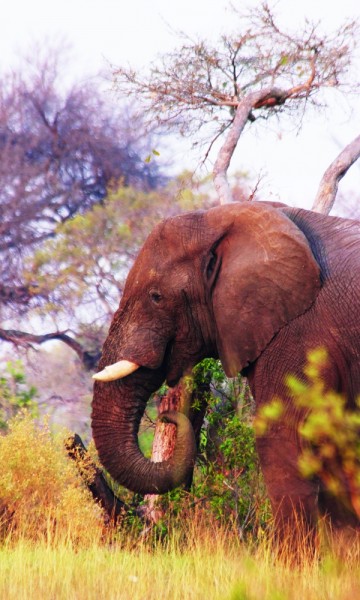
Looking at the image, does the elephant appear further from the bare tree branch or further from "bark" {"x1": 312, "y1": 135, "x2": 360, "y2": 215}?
the bare tree branch

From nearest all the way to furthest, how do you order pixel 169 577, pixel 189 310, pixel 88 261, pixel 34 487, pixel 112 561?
pixel 169 577 → pixel 112 561 → pixel 189 310 → pixel 34 487 → pixel 88 261

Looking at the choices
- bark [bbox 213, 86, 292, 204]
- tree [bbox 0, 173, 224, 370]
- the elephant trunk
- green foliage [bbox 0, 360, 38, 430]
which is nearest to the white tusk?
the elephant trunk

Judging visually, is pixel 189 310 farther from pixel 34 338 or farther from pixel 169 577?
pixel 34 338

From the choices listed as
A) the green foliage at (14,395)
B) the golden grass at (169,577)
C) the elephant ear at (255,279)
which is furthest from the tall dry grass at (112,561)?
the green foliage at (14,395)

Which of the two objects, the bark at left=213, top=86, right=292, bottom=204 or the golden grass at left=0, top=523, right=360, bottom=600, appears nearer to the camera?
the golden grass at left=0, top=523, right=360, bottom=600

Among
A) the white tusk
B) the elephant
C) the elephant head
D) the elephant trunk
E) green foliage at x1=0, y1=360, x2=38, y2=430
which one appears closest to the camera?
the elephant

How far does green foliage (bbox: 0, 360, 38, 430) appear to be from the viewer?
36.6 feet

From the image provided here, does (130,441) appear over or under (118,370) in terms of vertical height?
under

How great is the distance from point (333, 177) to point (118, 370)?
486 centimetres

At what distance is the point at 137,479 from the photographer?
6.85 m

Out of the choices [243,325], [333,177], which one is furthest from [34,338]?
[243,325]

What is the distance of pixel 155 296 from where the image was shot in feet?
21.6

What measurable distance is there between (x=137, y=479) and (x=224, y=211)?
1688 mm

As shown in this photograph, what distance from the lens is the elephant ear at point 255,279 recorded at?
6238 mm
